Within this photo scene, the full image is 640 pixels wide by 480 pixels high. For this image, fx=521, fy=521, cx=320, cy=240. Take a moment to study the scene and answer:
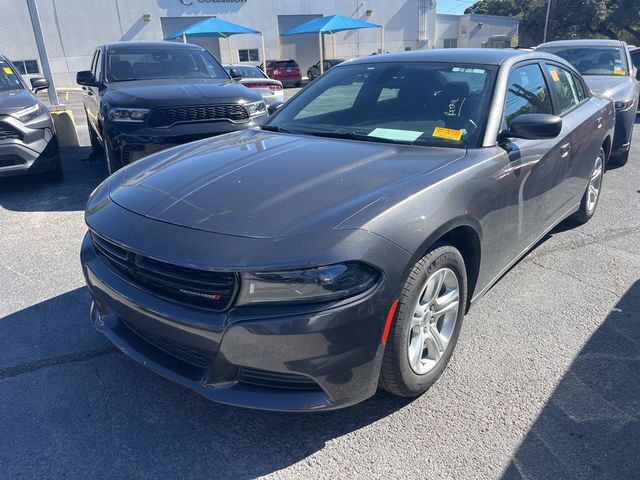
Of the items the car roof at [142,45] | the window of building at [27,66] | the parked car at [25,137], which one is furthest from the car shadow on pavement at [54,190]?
the window of building at [27,66]

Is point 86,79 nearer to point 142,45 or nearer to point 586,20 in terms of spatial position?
point 142,45

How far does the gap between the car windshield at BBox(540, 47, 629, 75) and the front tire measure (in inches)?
292

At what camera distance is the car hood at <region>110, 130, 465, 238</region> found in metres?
2.25

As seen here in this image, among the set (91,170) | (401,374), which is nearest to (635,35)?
(91,170)

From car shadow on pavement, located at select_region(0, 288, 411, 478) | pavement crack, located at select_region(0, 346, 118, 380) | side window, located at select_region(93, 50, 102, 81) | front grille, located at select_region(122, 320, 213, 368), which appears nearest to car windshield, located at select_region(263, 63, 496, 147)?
car shadow on pavement, located at select_region(0, 288, 411, 478)

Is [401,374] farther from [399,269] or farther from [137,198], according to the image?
[137,198]

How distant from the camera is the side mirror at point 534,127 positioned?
117 inches

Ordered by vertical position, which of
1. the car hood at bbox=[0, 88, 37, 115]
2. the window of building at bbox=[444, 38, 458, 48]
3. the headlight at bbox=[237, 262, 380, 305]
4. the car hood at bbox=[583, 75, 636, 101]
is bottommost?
the window of building at bbox=[444, 38, 458, 48]

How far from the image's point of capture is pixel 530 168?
10.7 ft

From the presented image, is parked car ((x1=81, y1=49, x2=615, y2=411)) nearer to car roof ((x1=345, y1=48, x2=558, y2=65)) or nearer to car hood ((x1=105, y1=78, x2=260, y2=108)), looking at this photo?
car roof ((x1=345, y1=48, x2=558, y2=65))

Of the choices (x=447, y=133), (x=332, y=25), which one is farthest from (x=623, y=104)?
(x=332, y=25)

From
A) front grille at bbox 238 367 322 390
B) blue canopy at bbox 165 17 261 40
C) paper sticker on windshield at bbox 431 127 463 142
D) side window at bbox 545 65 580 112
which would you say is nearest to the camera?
front grille at bbox 238 367 322 390

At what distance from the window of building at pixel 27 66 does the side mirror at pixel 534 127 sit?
31146 mm

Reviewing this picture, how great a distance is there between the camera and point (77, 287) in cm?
390
